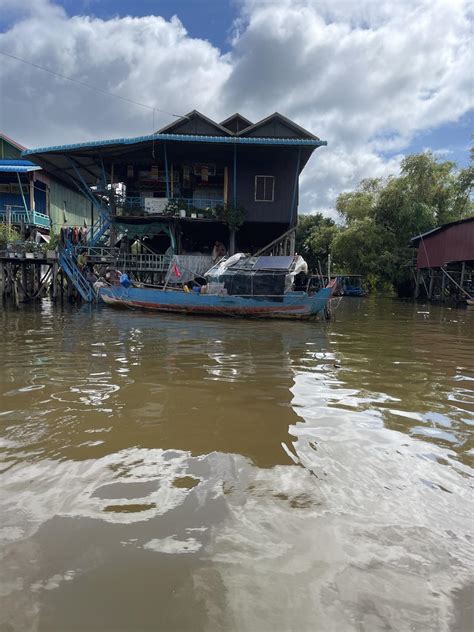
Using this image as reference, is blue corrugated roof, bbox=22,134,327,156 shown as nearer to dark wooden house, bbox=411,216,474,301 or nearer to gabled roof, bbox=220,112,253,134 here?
gabled roof, bbox=220,112,253,134

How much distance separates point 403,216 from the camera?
102ft

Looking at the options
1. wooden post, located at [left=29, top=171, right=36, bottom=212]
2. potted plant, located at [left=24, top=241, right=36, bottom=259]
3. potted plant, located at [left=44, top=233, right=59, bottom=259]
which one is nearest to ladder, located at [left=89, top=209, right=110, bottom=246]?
potted plant, located at [left=44, top=233, right=59, bottom=259]

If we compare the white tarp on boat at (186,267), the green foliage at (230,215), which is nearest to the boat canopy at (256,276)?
the white tarp on boat at (186,267)

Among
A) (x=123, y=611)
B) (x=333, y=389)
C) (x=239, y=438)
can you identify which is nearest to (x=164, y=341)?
(x=333, y=389)

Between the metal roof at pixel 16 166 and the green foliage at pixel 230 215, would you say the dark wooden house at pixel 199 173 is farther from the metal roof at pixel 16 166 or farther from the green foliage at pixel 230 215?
the metal roof at pixel 16 166

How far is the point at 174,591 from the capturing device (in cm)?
189

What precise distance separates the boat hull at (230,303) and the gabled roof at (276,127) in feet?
27.6

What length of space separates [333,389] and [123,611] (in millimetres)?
3966

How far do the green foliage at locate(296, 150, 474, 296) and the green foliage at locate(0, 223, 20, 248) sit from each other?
22.7 m

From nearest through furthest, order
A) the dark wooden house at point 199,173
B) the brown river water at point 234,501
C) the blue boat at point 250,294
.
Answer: the brown river water at point 234,501
the blue boat at point 250,294
the dark wooden house at point 199,173

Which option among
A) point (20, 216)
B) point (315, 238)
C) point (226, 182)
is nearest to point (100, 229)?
point (20, 216)

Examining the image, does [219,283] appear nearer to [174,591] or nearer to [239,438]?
[239,438]

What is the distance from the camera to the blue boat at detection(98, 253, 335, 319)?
44.6 ft

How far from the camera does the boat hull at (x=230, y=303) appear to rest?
13.5 m
